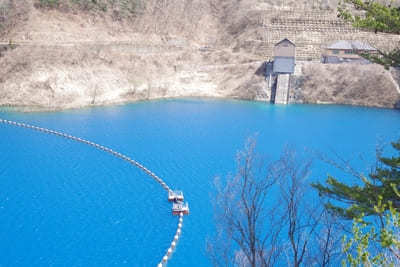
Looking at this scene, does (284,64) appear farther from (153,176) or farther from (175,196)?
(175,196)

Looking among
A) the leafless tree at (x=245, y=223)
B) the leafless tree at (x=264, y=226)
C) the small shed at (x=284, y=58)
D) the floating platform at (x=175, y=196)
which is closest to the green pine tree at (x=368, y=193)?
the leafless tree at (x=264, y=226)

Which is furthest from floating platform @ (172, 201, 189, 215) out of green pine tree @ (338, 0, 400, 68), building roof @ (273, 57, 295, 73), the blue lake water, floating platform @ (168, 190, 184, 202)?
building roof @ (273, 57, 295, 73)

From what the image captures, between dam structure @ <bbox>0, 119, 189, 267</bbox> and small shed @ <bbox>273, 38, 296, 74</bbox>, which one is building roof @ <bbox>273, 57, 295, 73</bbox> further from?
dam structure @ <bbox>0, 119, 189, 267</bbox>

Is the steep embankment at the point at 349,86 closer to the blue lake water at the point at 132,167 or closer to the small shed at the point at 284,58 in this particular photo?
the small shed at the point at 284,58

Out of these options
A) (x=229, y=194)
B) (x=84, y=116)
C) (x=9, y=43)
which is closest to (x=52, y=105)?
(x=84, y=116)

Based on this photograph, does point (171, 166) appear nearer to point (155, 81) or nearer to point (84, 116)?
point (84, 116)

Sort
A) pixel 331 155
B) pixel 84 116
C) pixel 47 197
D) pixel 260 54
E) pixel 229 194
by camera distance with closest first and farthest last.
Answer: pixel 229 194 < pixel 47 197 < pixel 331 155 < pixel 84 116 < pixel 260 54
